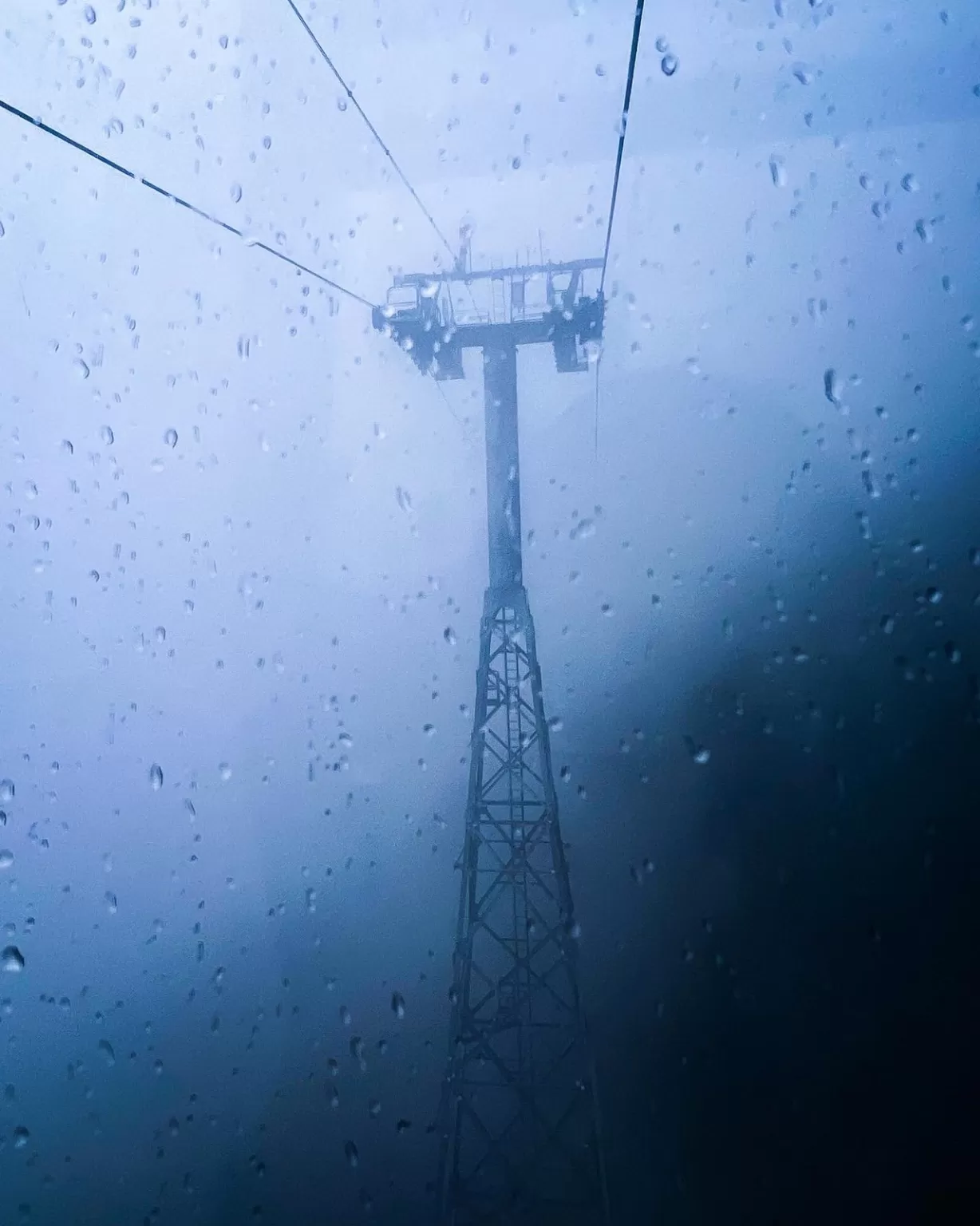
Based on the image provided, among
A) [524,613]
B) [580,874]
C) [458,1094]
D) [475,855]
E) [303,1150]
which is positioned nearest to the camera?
[458,1094]

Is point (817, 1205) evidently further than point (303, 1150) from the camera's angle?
No

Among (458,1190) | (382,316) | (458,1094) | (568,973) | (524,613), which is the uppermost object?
(382,316)

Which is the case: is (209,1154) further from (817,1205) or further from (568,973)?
(817,1205)

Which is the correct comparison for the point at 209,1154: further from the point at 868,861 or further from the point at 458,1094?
the point at 868,861

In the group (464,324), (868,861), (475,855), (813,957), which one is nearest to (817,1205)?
(813,957)

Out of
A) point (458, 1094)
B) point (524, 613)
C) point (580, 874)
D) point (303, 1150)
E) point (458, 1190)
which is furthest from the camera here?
point (580, 874)

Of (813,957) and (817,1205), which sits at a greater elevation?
(813,957)

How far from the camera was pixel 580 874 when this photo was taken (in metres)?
5.55

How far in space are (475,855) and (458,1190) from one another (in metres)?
1.28

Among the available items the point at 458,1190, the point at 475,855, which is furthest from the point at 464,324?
the point at 458,1190

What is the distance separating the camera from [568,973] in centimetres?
341

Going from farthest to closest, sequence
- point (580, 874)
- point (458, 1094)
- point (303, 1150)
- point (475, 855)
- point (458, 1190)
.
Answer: point (580, 874)
point (303, 1150)
point (475, 855)
point (458, 1094)
point (458, 1190)

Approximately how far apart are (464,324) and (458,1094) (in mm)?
3587

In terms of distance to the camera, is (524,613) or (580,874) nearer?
(524,613)
